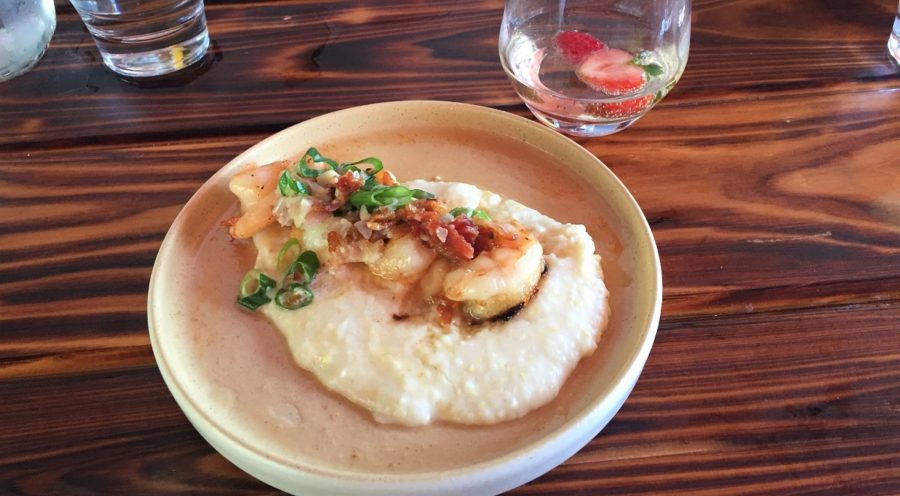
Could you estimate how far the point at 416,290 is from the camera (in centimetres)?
128

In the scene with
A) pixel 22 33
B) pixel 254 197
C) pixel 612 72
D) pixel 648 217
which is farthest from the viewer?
pixel 22 33

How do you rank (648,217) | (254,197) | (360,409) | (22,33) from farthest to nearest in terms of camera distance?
(22,33) < (648,217) < (254,197) < (360,409)

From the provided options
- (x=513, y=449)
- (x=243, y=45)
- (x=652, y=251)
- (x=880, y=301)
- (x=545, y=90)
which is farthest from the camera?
(x=243, y=45)

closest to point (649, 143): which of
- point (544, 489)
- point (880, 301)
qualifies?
Result: point (880, 301)

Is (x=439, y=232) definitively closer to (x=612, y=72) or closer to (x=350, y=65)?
(x=612, y=72)

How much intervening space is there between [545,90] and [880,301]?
2.75 ft

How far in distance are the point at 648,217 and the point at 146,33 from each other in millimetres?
1404

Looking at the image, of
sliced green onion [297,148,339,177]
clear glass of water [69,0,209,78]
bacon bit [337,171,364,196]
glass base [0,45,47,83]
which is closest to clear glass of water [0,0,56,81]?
glass base [0,45,47,83]

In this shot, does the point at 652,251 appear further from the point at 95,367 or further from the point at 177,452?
the point at 95,367

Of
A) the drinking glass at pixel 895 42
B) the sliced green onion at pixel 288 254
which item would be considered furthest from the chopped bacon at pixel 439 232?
the drinking glass at pixel 895 42

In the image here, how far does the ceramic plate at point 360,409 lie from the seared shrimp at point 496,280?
16 cm

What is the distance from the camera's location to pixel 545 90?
67.2 inches

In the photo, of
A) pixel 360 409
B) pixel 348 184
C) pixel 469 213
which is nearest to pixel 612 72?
pixel 469 213

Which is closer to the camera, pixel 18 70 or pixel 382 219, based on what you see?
pixel 382 219
